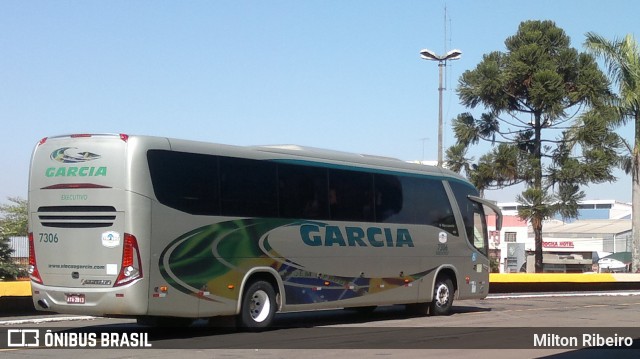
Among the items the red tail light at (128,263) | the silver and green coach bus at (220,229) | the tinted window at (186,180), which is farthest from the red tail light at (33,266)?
the tinted window at (186,180)

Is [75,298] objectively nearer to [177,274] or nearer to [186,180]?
[177,274]

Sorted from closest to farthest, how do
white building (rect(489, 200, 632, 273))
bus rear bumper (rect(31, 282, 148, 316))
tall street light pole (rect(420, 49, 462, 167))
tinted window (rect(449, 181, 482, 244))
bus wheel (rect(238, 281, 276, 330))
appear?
1. bus rear bumper (rect(31, 282, 148, 316))
2. bus wheel (rect(238, 281, 276, 330))
3. tinted window (rect(449, 181, 482, 244))
4. tall street light pole (rect(420, 49, 462, 167))
5. white building (rect(489, 200, 632, 273))

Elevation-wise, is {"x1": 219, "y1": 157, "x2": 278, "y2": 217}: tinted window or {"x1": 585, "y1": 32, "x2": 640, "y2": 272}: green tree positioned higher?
{"x1": 585, "y1": 32, "x2": 640, "y2": 272}: green tree

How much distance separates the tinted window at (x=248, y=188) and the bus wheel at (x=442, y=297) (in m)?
5.62

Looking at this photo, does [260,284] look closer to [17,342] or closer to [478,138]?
[17,342]

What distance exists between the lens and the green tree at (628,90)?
40.0 meters

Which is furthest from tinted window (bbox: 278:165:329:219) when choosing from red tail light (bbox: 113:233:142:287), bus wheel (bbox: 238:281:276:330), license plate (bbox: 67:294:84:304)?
license plate (bbox: 67:294:84:304)

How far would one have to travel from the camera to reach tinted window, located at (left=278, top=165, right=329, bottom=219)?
52.5 ft

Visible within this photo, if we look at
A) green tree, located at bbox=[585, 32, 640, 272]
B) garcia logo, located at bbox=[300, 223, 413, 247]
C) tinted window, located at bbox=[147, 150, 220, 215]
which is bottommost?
garcia logo, located at bbox=[300, 223, 413, 247]

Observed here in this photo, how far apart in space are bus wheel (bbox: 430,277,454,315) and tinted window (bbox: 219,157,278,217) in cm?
562

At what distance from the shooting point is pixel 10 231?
47.0 metres

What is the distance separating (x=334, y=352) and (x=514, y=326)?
5.79 m

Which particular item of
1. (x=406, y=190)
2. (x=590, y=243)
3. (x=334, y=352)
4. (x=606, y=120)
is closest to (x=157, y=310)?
(x=334, y=352)

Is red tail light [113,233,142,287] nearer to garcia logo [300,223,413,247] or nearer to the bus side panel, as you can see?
the bus side panel
